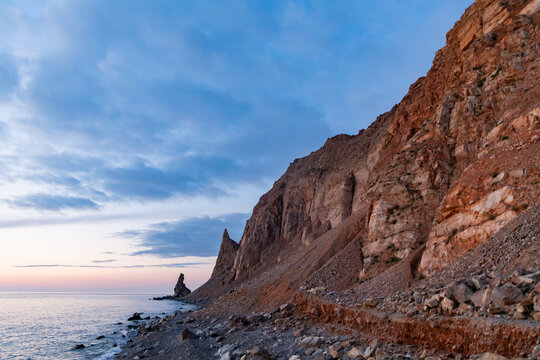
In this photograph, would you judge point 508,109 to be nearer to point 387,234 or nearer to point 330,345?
point 387,234

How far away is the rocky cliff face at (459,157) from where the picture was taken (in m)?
16.4

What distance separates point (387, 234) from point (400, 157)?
665 cm

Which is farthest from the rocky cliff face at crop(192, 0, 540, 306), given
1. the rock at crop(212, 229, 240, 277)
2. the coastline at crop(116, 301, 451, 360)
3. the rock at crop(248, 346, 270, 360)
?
the rock at crop(212, 229, 240, 277)

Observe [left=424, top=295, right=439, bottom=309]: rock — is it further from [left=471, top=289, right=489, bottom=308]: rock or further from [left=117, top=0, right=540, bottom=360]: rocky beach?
[left=471, top=289, right=489, bottom=308]: rock

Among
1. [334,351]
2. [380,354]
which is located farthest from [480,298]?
[334,351]

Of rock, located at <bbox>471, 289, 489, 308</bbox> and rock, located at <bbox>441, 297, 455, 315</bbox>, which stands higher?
rock, located at <bbox>471, 289, 489, 308</bbox>

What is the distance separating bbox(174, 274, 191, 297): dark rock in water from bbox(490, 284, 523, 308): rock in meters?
96.9

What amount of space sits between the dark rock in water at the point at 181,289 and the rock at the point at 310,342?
3558 inches

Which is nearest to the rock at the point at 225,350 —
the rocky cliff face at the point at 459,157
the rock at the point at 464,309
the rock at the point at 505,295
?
the rock at the point at 464,309

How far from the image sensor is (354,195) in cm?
4869

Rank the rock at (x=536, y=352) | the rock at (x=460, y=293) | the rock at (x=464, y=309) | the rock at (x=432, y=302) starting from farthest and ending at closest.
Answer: the rock at (x=432, y=302)
the rock at (x=460, y=293)
the rock at (x=464, y=309)
the rock at (x=536, y=352)

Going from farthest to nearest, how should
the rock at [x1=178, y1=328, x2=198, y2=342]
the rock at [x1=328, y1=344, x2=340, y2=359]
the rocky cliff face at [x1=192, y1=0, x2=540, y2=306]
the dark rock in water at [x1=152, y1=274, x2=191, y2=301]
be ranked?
the dark rock in water at [x1=152, y1=274, x2=191, y2=301]
the rock at [x1=178, y1=328, x2=198, y2=342]
the rocky cliff face at [x1=192, y1=0, x2=540, y2=306]
the rock at [x1=328, y1=344, x2=340, y2=359]

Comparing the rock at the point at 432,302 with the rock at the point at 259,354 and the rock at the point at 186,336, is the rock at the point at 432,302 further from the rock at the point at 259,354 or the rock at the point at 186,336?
the rock at the point at 186,336

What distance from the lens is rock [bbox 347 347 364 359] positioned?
985 centimetres
